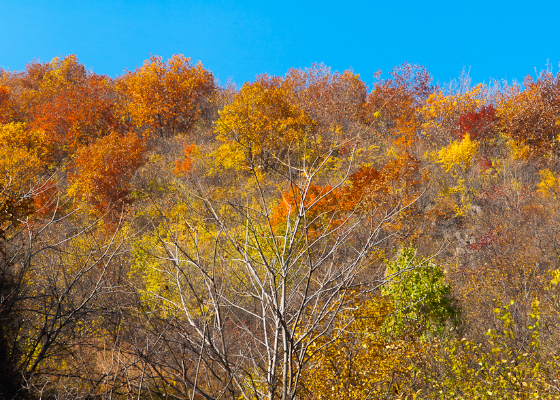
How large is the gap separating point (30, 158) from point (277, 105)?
Answer: 20.7m

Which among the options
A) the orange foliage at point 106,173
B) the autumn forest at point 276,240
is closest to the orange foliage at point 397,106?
the autumn forest at point 276,240

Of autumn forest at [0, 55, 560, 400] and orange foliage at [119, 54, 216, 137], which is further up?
orange foliage at [119, 54, 216, 137]

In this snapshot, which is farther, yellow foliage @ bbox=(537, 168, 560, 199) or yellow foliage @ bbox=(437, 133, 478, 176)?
yellow foliage @ bbox=(437, 133, 478, 176)

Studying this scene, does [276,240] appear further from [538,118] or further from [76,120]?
[76,120]

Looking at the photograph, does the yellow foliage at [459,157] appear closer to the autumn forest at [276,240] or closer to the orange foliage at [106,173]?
the autumn forest at [276,240]

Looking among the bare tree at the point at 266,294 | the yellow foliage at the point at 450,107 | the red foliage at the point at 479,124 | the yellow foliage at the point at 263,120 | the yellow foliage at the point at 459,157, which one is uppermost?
the yellow foliage at the point at 450,107

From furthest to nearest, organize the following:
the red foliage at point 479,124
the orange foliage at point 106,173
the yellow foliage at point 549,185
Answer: the red foliage at point 479,124, the orange foliage at point 106,173, the yellow foliage at point 549,185

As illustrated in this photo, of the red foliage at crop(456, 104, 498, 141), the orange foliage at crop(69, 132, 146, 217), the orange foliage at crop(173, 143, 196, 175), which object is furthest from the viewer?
the red foliage at crop(456, 104, 498, 141)

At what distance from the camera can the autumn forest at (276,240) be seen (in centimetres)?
405

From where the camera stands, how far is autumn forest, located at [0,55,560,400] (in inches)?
160

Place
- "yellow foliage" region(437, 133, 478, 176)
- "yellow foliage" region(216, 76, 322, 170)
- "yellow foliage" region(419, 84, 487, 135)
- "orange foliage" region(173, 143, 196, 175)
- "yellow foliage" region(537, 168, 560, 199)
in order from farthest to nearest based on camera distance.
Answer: "yellow foliage" region(419, 84, 487, 135)
"orange foliage" region(173, 143, 196, 175)
"yellow foliage" region(216, 76, 322, 170)
"yellow foliage" region(437, 133, 478, 176)
"yellow foliage" region(537, 168, 560, 199)

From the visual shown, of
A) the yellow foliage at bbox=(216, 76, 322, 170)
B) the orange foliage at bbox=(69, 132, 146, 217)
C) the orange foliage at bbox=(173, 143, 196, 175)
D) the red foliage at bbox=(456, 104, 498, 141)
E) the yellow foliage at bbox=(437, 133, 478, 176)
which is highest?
the red foliage at bbox=(456, 104, 498, 141)

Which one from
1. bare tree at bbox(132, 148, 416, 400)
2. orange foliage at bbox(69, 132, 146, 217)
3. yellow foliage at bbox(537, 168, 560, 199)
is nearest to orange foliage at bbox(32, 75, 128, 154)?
orange foliage at bbox(69, 132, 146, 217)

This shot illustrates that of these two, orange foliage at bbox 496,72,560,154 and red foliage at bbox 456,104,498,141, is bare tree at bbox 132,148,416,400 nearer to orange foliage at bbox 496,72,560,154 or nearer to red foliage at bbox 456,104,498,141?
orange foliage at bbox 496,72,560,154
